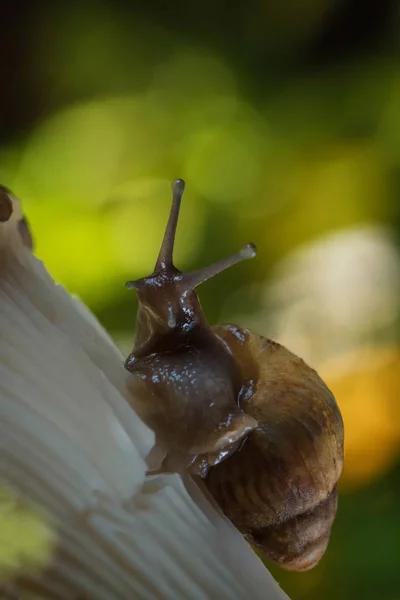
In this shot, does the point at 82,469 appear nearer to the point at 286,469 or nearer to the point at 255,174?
the point at 286,469

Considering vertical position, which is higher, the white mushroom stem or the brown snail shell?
the white mushroom stem

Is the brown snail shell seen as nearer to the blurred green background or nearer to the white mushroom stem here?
the white mushroom stem

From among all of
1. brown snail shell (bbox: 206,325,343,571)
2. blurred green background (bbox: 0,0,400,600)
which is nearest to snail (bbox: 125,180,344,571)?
brown snail shell (bbox: 206,325,343,571)

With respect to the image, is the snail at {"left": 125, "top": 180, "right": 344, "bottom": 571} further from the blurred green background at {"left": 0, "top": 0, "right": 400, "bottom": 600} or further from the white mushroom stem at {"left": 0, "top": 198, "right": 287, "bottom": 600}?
the blurred green background at {"left": 0, "top": 0, "right": 400, "bottom": 600}

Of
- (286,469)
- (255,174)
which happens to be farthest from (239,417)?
(255,174)

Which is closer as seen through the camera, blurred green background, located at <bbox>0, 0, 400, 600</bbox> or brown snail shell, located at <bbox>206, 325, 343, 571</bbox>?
brown snail shell, located at <bbox>206, 325, 343, 571</bbox>

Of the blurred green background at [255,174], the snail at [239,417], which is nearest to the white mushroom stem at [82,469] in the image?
the snail at [239,417]

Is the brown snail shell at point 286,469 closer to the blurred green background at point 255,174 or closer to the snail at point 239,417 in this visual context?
the snail at point 239,417
